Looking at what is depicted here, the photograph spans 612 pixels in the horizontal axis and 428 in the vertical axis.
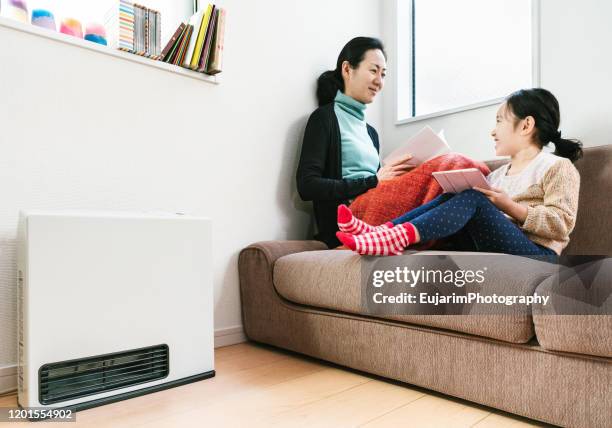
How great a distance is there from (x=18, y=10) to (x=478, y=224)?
4.84 feet

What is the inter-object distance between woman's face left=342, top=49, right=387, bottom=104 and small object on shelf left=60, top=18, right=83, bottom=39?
1083 millimetres

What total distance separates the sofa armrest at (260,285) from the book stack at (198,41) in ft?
2.30

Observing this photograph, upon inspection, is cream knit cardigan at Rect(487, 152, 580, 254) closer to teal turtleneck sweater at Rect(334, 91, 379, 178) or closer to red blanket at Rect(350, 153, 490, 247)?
red blanket at Rect(350, 153, 490, 247)

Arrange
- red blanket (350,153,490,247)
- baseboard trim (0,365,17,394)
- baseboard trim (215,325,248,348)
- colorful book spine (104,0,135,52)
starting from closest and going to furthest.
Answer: baseboard trim (0,365,17,394) < colorful book spine (104,0,135,52) < red blanket (350,153,490,247) < baseboard trim (215,325,248,348)

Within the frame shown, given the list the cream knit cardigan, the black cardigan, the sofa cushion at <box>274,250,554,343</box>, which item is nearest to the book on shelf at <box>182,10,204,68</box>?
the black cardigan

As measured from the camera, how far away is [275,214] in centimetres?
191

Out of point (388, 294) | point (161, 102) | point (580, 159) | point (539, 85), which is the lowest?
point (388, 294)

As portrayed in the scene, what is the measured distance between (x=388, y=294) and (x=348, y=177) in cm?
78

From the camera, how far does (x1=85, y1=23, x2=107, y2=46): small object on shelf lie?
4.73 feet

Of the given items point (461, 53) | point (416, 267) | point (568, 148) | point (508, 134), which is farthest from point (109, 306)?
point (461, 53)

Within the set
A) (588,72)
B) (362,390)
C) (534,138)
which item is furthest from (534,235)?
(588,72)

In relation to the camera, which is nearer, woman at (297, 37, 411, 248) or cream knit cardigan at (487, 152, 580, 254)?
cream knit cardigan at (487, 152, 580, 254)

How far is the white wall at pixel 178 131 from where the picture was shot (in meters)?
1.27

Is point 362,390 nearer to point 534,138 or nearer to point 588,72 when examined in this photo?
point 534,138
